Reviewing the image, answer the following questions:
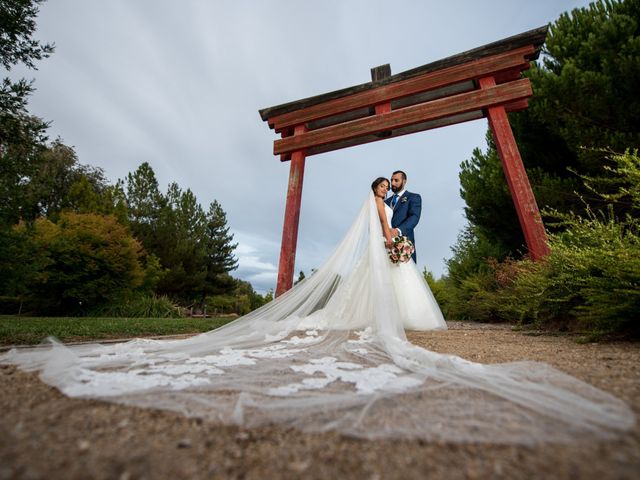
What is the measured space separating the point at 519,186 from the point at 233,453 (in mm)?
4971

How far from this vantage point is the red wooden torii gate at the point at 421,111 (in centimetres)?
454

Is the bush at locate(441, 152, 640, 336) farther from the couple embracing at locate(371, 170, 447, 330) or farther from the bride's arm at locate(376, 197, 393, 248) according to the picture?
the bride's arm at locate(376, 197, 393, 248)

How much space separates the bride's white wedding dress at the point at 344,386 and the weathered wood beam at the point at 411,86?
4.19 meters

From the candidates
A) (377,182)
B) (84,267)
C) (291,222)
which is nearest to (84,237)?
(84,267)

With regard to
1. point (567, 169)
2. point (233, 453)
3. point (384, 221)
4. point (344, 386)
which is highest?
point (567, 169)

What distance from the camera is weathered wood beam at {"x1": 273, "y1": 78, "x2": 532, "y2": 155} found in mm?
4629

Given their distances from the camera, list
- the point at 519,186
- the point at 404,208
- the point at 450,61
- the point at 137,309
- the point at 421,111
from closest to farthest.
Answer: the point at 519,186, the point at 404,208, the point at 450,61, the point at 421,111, the point at 137,309

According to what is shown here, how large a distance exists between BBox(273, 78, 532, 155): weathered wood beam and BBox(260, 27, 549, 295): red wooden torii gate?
14 millimetres

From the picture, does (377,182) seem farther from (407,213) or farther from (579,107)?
(579,107)

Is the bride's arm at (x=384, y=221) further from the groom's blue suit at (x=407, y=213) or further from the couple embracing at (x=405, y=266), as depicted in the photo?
the groom's blue suit at (x=407, y=213)

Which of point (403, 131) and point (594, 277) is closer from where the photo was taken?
point (594, 277)

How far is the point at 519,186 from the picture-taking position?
4.39 m

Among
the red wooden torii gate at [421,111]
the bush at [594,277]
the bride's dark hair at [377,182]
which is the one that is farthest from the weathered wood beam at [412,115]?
the bush at [594,277]

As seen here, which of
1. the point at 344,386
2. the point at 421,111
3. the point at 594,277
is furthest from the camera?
the point at 421,111
